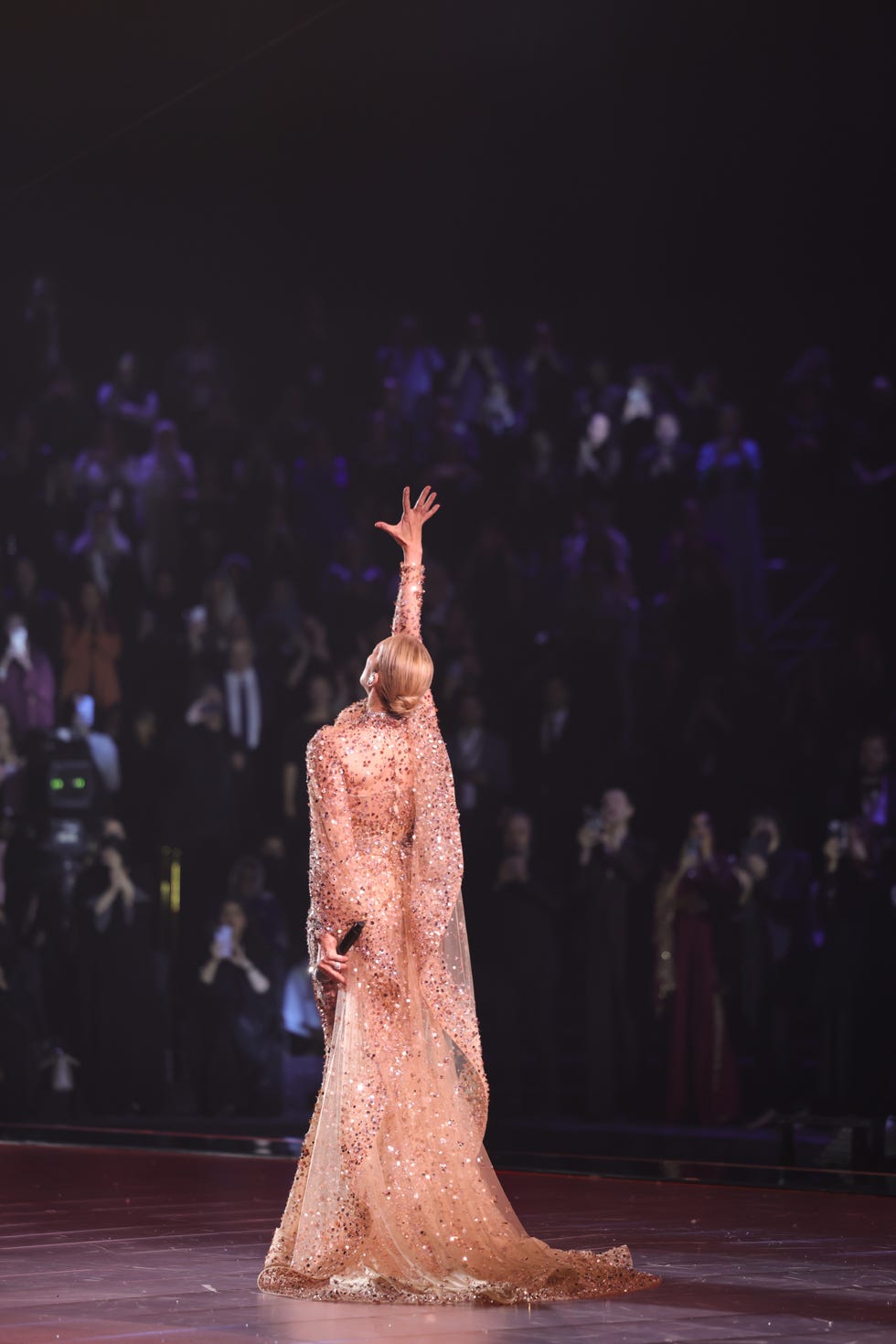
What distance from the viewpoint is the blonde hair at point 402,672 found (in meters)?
4.45

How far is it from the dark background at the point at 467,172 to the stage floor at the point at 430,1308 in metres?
5.20

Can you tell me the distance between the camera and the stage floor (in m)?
3.78

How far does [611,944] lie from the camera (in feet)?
32.0

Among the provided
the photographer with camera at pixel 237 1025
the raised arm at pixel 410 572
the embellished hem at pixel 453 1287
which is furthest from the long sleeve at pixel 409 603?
the photographer with camera at pixel 237 1025

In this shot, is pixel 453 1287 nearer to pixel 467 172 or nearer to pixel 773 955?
pixel 773 955

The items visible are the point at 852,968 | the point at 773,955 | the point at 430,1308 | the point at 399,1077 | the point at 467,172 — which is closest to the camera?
the point at 430,1308

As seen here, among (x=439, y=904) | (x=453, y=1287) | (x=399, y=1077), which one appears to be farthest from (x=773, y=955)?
(x=453, y=1287)

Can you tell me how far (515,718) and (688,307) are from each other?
254 cm

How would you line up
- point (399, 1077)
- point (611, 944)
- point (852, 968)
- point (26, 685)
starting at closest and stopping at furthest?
point (399, 1077)
point (852, 968)
point (611, 944)
point (26, 685)

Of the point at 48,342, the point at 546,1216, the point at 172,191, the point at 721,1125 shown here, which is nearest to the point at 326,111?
the point at 172,191

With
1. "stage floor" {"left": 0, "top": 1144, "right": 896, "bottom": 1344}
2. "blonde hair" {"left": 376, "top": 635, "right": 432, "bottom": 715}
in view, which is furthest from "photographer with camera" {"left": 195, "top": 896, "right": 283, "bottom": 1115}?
"blonde hair" {"left": 376, "top": 635, "right": 432, "bottom": 715}

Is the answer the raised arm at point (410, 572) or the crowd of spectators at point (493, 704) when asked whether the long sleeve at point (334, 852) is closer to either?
the raised arm at point (410, 572)

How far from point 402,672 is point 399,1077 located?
0.97 meters

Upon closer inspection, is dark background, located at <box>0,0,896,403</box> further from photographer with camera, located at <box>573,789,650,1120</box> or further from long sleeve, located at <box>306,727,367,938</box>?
long sleeve, located at <box>306,727,367,938</box>
